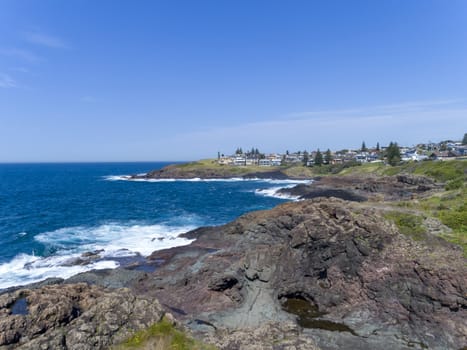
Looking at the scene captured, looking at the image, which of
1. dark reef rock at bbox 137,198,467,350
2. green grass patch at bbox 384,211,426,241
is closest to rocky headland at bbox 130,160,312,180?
green grass patch at bbox 384,211,426,241

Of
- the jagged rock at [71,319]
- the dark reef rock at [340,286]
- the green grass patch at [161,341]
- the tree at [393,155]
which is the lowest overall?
the dark reef rock at [340,286]

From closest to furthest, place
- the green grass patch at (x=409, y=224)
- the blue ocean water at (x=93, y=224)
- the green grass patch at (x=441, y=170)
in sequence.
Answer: the green grass patch at (x=409, y=224)
the blue ocean water at (x=93, y=224)
the green grass patch at (x=441, y=170)

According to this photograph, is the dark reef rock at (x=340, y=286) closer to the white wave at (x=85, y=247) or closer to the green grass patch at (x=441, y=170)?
the white wave at (x=85, y=247)

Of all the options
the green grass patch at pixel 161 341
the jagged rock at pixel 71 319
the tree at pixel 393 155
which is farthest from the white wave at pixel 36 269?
the tree at pixel 393 155

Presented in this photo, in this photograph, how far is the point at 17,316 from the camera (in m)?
13.0

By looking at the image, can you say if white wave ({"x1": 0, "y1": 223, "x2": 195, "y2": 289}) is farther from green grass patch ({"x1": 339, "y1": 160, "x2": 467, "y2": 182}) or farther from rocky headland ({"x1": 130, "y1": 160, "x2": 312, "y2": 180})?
rocky headland ({"x1": 130, "y1": 160, "x2": 312, "y2": 180})

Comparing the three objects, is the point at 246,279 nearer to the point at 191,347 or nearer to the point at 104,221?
the point at 191,347

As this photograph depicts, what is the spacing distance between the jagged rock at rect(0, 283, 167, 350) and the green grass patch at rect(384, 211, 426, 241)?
22.3m

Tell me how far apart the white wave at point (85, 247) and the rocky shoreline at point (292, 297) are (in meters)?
5.14

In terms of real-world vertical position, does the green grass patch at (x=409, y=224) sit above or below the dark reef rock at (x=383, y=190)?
above

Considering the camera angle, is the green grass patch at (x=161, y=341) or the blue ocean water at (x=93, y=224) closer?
the green grass patch at (x=161, y=341)

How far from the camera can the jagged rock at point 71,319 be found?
12.4 m

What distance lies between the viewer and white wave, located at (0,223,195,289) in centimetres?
3428

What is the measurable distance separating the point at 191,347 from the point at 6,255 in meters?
39.3
